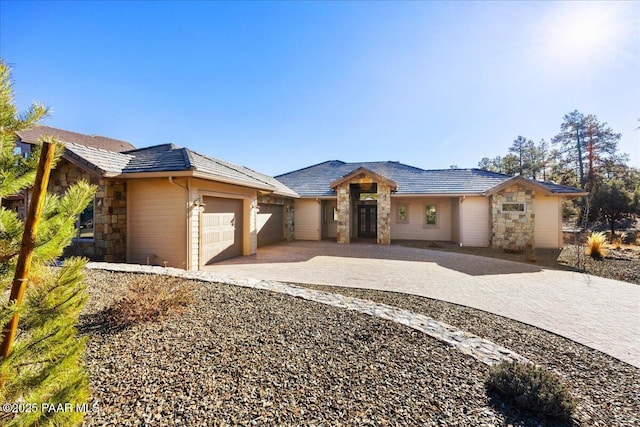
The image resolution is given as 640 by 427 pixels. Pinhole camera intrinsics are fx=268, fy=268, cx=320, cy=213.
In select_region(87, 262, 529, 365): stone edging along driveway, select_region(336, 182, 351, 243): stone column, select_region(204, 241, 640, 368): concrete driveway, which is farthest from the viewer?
select_region(336, 182, 351, 243): stone column

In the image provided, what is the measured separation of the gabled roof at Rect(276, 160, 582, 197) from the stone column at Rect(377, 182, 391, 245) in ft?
5.75

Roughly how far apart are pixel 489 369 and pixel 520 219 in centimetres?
1386

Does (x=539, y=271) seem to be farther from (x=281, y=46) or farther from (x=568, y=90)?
(x=281, y=46)

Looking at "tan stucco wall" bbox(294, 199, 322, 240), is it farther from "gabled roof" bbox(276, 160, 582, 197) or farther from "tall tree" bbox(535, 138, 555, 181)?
"tall tree" bbox(535, 138, 555, 181)

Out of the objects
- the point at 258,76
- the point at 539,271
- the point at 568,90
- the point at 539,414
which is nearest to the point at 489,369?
the point at 539,414

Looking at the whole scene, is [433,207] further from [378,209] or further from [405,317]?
[405,317]

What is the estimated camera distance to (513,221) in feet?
47.0

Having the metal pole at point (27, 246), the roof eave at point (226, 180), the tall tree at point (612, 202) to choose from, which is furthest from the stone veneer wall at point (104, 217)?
the tall tree at point (612, 202)

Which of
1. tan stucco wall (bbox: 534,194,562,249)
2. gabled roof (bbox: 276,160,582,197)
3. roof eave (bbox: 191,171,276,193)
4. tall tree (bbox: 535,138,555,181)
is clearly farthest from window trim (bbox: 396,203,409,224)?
tall tree (bbox: 535,138,555,181)

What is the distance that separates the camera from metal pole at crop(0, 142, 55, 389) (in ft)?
4.92

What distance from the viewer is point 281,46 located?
39.7 ft

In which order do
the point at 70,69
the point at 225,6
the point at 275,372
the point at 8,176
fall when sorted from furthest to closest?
the point at 70,69 < the point at 225,6 < the point at 275,372 < the point at 8,176

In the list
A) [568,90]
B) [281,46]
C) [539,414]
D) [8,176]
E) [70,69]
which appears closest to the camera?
[8,176]

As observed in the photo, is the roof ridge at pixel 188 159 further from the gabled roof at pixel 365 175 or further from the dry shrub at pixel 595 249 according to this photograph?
the dry shrub at pixel 595 249
